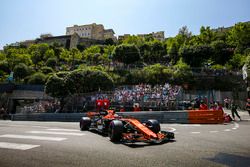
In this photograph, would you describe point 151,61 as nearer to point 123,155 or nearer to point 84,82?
point 84,82

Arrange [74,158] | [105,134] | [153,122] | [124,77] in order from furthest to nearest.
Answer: [124,77], [105,134], [153,122], [74,158]

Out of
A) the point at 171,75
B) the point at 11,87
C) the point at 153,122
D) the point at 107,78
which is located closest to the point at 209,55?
the point at 171,75

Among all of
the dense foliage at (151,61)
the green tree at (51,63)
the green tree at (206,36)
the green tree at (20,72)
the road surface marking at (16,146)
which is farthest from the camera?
the green tree at (51,63)

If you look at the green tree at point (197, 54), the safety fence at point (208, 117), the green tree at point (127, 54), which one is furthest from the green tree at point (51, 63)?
the safety fence at point (208, 117)

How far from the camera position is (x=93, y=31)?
467 ft

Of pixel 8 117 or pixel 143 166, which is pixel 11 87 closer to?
pixel 8 117

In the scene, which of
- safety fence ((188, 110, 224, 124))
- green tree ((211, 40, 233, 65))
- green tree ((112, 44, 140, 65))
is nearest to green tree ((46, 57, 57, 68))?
green tree ((112, 44, 140, 65))

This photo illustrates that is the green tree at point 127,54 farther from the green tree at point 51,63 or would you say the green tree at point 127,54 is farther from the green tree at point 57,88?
the green tree at point 57,88

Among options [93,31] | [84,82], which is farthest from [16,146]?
[93,31]

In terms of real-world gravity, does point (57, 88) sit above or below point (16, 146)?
above

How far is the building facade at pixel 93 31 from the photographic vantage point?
141875mm

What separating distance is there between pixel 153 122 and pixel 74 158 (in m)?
3.50

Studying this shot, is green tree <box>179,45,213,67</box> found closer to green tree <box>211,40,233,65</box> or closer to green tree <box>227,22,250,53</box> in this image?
green tree <box>211,40,233,65</box>

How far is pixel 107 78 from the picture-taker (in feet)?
114
